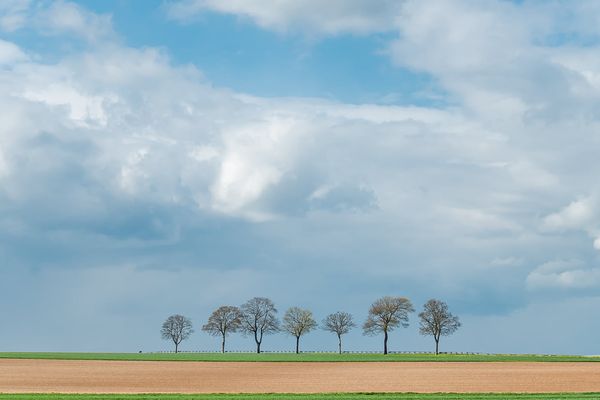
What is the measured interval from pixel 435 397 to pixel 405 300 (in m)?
106

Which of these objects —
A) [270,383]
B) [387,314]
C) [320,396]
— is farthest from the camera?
[387,314]

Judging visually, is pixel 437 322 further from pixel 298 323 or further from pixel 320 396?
pixel 320 396

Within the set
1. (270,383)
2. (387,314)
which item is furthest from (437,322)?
(270,383)

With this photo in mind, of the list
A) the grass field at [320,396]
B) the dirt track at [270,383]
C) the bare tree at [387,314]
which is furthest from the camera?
the bare tree at [387,314]

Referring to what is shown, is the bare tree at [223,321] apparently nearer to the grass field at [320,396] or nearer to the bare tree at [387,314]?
the bare tree at [387,314]

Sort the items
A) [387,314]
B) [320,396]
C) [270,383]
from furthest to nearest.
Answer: [387,314]
[270,383]
[320,396]

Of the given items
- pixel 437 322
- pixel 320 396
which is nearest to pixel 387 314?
pixel 437 322

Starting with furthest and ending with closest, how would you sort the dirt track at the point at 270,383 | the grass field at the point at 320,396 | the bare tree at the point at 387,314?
1. the bare tree at the point at 387,314
2. the dirt track at the point at 270,383
3. the grass field at the point at 320,396

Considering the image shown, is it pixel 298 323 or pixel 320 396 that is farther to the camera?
pixel 298 323

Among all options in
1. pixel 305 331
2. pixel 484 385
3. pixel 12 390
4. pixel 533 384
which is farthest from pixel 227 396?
pixel 305 331

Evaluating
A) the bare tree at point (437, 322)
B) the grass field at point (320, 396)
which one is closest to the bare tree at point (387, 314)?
the bare tree at point (437, 322)

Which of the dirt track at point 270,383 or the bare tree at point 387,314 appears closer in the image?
the dirt track at point 270,383

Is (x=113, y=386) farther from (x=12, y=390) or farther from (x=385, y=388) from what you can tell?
(x=385, y=388)

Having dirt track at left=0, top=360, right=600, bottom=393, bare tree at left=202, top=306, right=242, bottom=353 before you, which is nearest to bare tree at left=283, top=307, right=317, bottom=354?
bare tree at left=202, top=306, right=242, bottom=353
